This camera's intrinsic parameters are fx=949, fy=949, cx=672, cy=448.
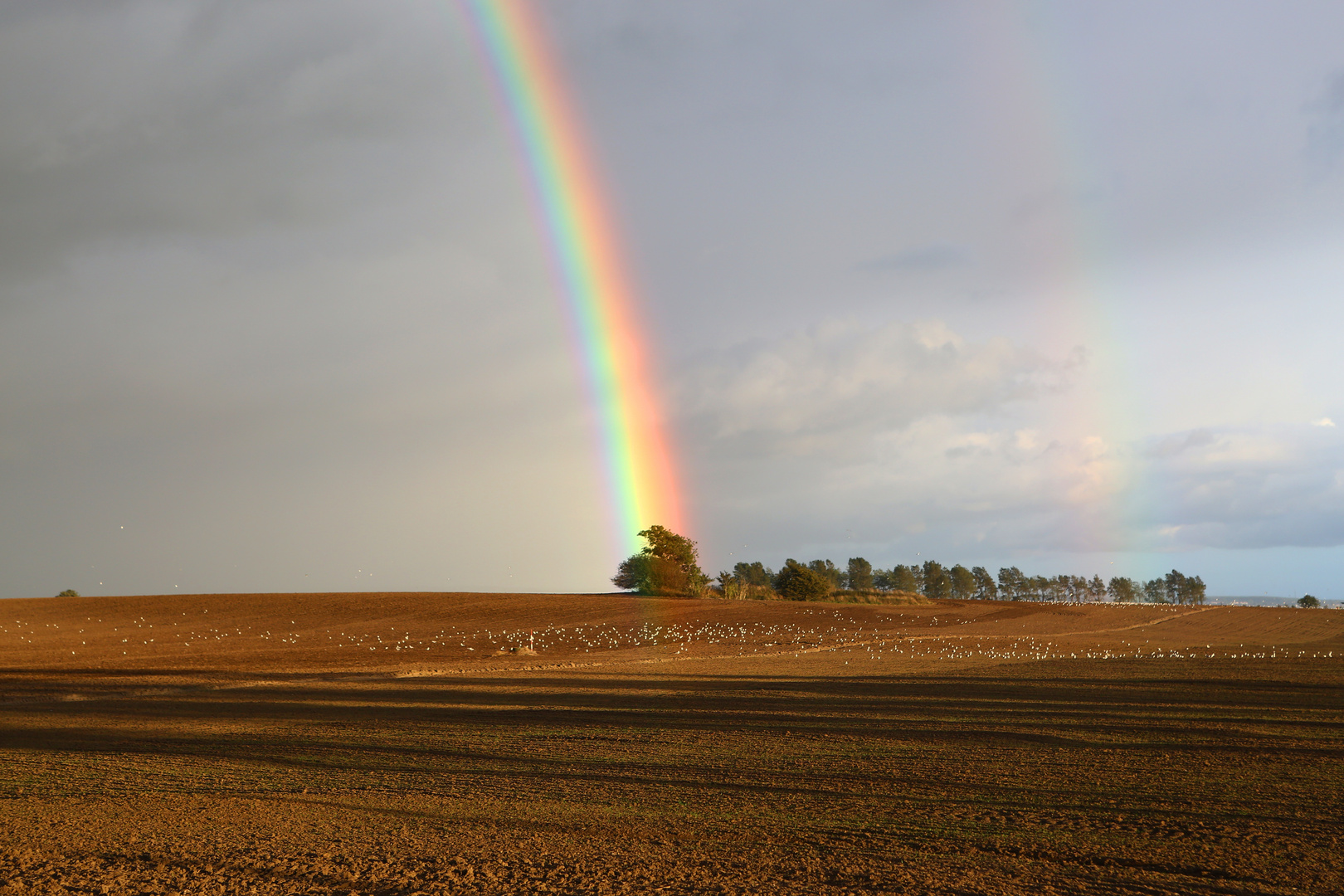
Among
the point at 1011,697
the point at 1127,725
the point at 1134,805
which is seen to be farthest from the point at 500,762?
the point at 1011,697

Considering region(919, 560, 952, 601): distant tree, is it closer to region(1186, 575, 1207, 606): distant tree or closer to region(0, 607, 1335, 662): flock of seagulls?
region(1186, 575, 1207, 606): distant tree

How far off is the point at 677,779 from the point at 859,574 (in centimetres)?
18443

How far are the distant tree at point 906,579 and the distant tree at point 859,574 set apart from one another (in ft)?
18.5

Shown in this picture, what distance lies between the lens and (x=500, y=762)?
13.5m

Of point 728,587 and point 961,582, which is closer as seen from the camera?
point 728,587

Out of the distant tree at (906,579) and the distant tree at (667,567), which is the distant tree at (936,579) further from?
the distant tree at (667,567)

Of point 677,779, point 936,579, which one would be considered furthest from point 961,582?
point 677,779

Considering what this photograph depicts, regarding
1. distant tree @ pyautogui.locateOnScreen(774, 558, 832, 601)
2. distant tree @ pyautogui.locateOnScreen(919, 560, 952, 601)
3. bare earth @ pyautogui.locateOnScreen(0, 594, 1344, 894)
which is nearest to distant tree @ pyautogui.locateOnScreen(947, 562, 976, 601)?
distant tree @ pyautogui.locateOnScreen(919, 560, 952, 601)

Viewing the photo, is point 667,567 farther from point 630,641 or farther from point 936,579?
point 936,579

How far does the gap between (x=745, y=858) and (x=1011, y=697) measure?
15.0 metres

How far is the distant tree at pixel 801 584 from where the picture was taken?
89625mm

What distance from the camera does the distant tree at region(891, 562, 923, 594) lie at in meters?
193

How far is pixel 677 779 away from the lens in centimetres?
1222

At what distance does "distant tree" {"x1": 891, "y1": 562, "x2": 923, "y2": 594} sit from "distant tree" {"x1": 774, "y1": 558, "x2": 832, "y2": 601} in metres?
106
